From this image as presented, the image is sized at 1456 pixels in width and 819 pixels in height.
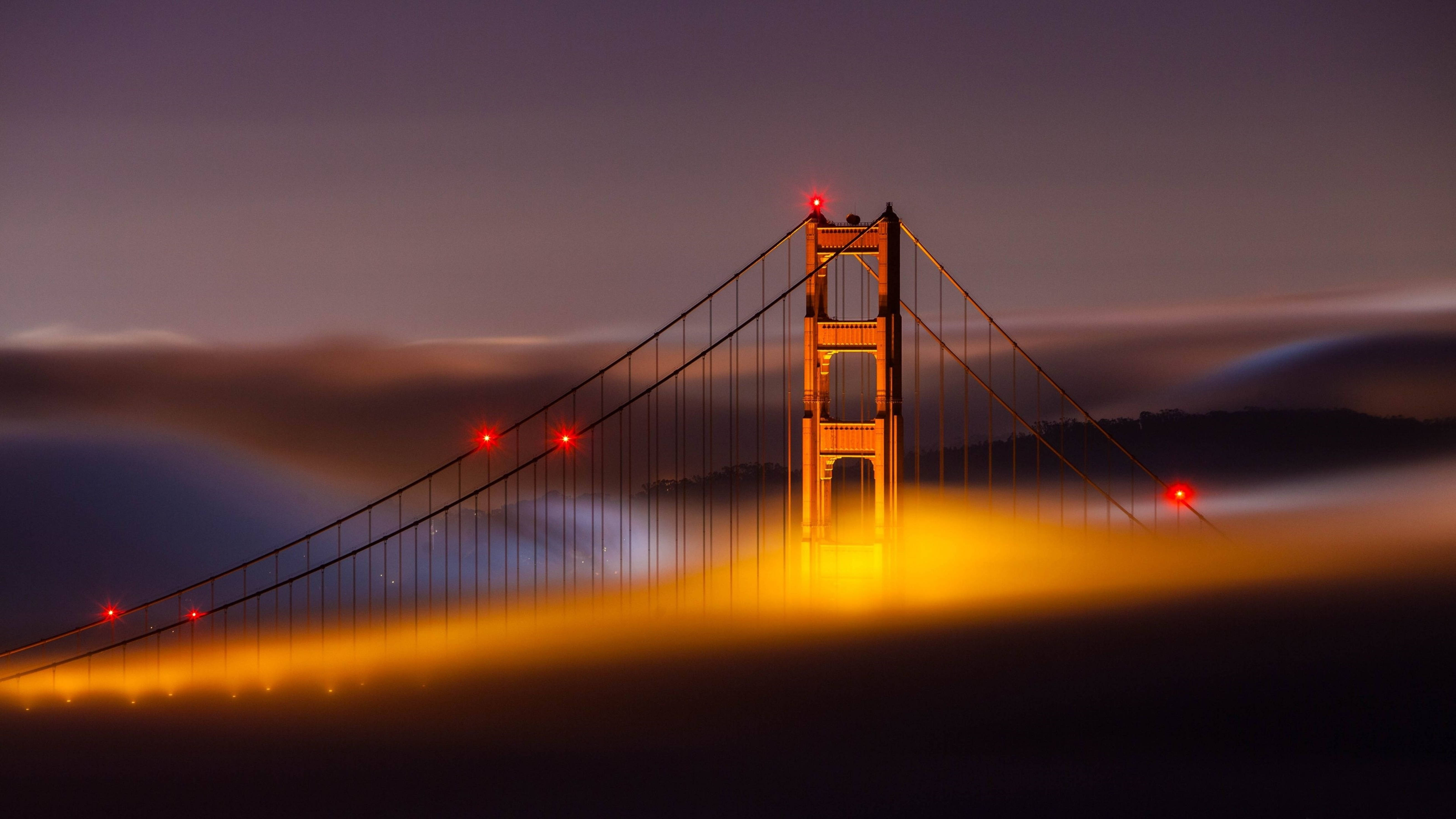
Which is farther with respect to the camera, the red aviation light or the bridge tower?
the red aviation light

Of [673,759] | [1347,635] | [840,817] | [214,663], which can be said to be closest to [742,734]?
[673,759]

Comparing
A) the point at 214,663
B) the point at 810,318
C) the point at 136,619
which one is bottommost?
the point at 136,619

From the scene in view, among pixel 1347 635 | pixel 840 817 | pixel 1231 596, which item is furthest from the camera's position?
pixel 1231 596

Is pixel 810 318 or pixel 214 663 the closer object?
pixel 810 318

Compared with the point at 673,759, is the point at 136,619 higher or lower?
lower

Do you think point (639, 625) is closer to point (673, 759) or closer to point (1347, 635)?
point (673, 759)

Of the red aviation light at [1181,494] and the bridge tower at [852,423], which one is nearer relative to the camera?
the bridge tower at [852,423]

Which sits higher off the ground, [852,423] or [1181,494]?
[852,423]

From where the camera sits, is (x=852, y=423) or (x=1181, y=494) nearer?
(x=852, y=423)
